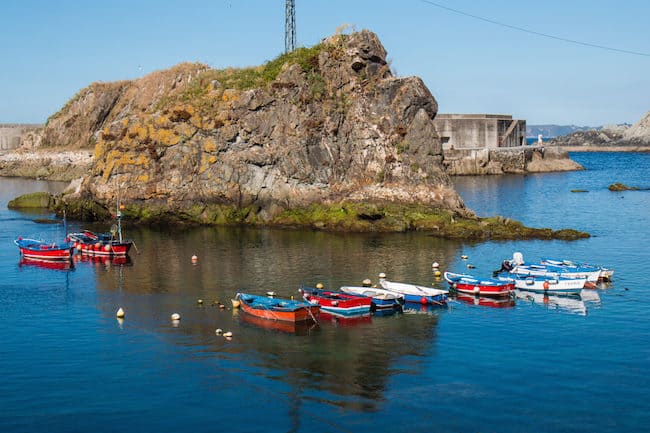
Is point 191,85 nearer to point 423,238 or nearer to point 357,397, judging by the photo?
point 423,238

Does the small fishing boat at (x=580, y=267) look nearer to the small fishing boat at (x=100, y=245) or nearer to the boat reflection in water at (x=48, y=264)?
the small fishing boat at (x=100, y=245)

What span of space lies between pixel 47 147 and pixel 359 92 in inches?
4000

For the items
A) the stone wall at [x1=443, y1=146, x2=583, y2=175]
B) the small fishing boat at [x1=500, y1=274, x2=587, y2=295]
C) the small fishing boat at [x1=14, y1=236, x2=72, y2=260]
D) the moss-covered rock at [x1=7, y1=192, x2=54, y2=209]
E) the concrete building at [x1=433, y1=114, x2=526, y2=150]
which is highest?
the concrete building at [x1=433, y1=114, x2=526, y2=150]

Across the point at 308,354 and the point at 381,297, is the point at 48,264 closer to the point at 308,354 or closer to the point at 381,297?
the point at 381,297

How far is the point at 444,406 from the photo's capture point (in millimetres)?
27219

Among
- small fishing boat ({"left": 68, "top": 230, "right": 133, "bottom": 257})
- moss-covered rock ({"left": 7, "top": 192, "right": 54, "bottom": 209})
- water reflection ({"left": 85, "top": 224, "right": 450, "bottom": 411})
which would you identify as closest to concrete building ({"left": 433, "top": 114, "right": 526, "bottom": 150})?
moss-covered rock ({"left": 7, "top": 192, "right": 54, "bottom": 209})

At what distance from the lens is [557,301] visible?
4391 centimetres

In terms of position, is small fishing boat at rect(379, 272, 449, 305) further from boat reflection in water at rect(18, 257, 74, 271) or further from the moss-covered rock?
the moss-covered rock

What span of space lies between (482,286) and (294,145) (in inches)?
1312

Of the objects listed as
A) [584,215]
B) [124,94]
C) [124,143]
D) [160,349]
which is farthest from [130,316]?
[124,94]

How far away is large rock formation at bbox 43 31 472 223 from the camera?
236ft

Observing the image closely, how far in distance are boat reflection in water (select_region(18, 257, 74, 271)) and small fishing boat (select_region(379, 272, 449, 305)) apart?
2549 centimetres

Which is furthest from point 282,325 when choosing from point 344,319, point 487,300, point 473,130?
point 473,130

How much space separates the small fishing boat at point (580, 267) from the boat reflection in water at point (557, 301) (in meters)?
3.15
